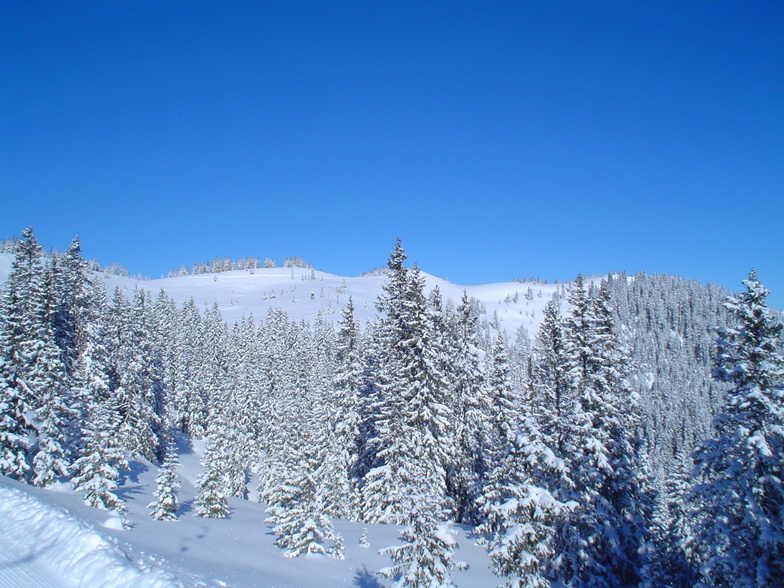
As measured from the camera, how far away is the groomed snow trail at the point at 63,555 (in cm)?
975

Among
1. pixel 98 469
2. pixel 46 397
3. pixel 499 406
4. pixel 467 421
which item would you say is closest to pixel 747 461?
pixel 499 406

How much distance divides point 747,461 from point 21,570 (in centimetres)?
2032

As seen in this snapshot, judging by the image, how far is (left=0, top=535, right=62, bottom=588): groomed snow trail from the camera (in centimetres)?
968

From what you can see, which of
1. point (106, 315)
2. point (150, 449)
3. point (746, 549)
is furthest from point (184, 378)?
point (746, 549)

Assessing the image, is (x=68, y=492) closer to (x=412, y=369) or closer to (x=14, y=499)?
(x=14, y=499)

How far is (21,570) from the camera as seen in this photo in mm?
10320

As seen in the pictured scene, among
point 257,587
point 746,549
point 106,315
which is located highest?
point 106,315

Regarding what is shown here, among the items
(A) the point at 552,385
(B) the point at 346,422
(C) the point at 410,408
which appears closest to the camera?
(C) the point at 410,408

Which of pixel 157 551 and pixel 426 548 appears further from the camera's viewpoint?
pixel 157 551

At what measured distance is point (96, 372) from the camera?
33.8m

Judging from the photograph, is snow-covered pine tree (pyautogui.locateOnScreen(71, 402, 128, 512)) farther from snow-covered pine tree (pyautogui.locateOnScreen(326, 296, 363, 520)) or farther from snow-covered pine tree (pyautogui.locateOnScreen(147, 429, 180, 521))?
snow-covered pine tree (pyautogui.locateOnScreen(326, 296, 363, 520))

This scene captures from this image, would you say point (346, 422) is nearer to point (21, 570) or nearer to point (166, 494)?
point (166, 494)

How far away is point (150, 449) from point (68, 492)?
1864cm

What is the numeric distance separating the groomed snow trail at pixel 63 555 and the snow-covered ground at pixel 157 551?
0.02m
